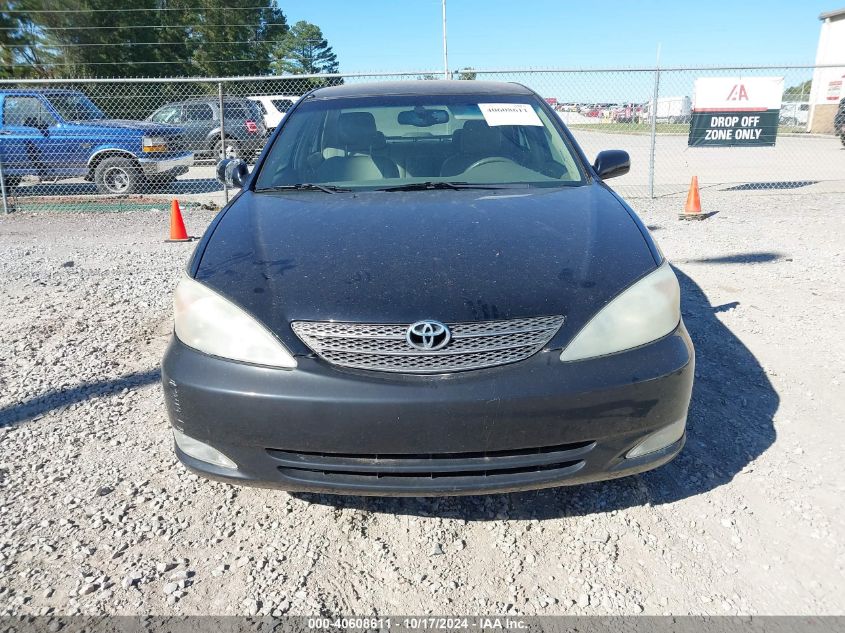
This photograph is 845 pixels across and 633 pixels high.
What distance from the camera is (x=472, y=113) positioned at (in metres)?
3.63

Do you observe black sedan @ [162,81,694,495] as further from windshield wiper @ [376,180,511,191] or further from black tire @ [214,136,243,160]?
black tire @ [214,136,243,160]

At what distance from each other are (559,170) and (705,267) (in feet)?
10.7

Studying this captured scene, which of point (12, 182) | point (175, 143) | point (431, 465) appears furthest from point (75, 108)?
point (431, 465)

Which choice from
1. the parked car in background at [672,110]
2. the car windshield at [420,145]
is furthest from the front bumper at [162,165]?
the parked car in background at [672,110]

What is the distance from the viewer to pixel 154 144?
11.0m

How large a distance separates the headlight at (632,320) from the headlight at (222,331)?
95cm

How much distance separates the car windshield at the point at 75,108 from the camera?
34.9ft

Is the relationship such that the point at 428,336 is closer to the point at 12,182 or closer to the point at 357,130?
the point at 357,130

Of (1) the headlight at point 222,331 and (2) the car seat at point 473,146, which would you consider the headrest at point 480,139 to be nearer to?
(2) the car seat at point 473,146

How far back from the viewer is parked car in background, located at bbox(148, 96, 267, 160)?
46.5 feet

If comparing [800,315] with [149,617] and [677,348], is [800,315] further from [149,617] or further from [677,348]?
[149,617]

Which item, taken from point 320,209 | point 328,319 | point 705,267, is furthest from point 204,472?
point 705,267

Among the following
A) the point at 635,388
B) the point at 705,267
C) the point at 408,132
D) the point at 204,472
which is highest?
the point at 408,132

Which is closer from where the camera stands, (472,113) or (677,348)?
(677,348)
